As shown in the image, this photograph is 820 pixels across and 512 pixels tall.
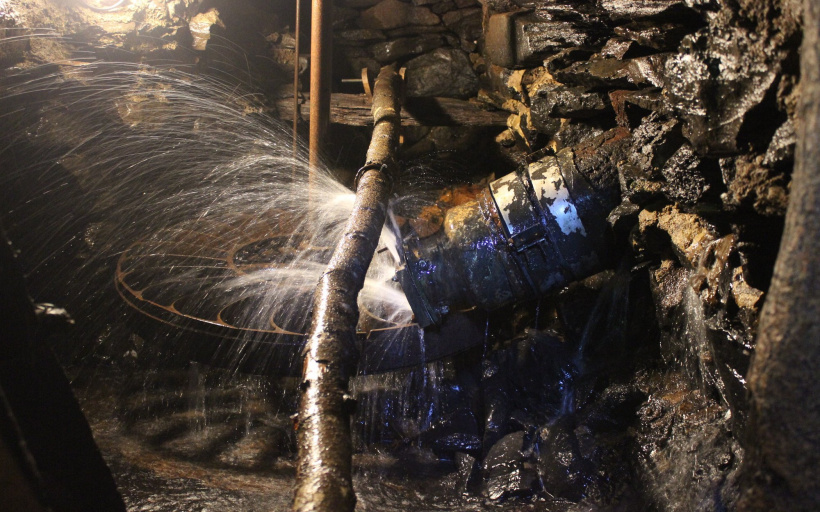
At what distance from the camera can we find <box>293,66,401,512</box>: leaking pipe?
5.24 ft

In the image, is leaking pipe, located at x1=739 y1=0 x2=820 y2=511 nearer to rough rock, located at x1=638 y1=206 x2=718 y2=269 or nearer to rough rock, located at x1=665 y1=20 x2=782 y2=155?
rough rock, located at x1=665 y1=20 x2=782 y2=155

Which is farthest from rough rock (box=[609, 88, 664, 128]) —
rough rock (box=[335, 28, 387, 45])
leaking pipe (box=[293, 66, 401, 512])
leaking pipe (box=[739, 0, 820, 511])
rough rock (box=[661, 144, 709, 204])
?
rough rock (box=[335, 28, 387, 45])

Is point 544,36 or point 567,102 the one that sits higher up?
point 544,36

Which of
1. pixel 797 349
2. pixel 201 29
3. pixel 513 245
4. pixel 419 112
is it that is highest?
pixel 201 29

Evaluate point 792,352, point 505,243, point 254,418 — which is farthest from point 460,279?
point 792,352

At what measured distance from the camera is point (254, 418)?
3.80 m

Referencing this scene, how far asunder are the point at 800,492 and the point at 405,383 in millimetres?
2943

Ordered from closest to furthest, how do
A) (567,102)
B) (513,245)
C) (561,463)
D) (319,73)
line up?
1. (561,463)
2. (513,245)
3. (567,102)
4. (319,73)

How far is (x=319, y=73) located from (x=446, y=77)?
1.81 meters

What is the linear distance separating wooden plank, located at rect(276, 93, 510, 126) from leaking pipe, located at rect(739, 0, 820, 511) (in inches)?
178

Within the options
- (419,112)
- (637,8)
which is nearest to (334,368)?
(637,8)

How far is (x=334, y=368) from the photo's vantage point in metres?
2.05

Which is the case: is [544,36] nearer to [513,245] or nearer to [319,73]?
[319,73]

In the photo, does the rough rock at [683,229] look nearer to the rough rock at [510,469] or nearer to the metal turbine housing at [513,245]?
Answer: the metal turbine housing at [513,245]
